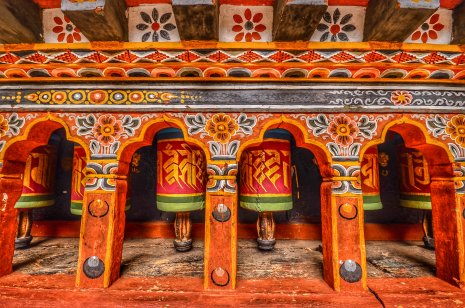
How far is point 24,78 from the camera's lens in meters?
1.87

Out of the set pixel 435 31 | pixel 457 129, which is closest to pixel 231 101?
pixel 435 31

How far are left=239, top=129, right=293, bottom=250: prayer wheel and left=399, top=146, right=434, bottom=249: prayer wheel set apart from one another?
1208 millimetres

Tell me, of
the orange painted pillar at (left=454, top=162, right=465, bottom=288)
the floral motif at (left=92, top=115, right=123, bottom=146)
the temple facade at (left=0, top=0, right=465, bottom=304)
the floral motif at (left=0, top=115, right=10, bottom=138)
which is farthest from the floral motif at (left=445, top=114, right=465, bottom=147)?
the floral motif at (left=0, top=115, right=10, bottom=138)

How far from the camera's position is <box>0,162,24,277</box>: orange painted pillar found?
1.80 m

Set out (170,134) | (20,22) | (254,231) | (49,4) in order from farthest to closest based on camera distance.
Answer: (254,231), (170,134), (49,4), (20,22)

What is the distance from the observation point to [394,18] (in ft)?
4.55

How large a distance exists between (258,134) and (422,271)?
1.66 meters

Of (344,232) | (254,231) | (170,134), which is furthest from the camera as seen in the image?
(254,231)

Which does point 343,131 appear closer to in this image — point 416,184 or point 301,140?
point 301,140

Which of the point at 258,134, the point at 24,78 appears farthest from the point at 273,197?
the point at 24,78

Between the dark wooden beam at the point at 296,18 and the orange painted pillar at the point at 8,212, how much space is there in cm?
215

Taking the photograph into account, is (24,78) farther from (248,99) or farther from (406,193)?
(406,193)

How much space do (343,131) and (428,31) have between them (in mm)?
828

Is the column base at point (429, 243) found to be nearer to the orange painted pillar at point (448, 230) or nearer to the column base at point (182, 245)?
the orange painted pillar at point (448, 230)
